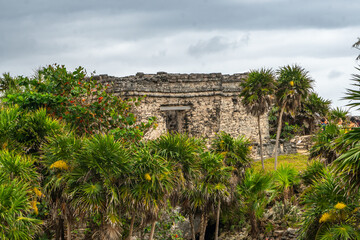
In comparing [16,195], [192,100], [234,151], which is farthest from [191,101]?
[16,195]

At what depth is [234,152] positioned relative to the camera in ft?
41.9

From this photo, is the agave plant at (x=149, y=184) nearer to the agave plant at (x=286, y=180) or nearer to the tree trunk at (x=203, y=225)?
the tree trunk at (x=203, y=225)

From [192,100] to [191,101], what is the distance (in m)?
0.06

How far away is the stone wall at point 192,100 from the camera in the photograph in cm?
1639

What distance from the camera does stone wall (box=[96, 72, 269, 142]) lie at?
53.8ft

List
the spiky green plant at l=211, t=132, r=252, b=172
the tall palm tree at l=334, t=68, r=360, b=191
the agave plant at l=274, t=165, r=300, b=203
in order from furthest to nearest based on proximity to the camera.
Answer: the agave plant at l=274, t=165, r=300, b=203 < the spiky green plant at l=211, t=132, r=252, b=172 < the tall palm tree at l=334, t=68, r=360, b=191

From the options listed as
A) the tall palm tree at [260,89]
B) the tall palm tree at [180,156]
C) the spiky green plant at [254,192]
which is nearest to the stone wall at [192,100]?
the tall palm tree at [260,89]

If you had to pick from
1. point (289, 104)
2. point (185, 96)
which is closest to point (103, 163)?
point (185, 96)

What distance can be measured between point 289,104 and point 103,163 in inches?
392

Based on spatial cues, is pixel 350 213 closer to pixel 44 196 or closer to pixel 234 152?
pixel 234 152

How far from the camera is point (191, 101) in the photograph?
17672mm

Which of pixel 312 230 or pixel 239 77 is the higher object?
pixel 239 77

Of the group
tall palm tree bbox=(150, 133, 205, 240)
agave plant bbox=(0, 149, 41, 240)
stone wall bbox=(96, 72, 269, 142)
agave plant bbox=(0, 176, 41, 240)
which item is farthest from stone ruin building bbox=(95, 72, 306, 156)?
agave plant bbox=(0, 176, 41, 240)

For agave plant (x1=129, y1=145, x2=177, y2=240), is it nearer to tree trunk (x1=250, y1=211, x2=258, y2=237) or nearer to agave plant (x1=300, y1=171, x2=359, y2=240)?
agave plant (x1=300, y1=171, x2=359, y2=240)
